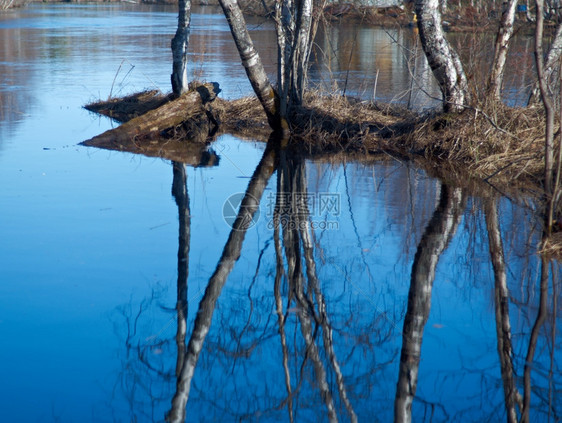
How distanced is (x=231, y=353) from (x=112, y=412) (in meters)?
0.85

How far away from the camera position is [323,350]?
160 inches

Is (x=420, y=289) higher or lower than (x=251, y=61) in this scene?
lower

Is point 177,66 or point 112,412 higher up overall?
point 177,66

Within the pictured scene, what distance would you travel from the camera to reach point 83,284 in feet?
16.2

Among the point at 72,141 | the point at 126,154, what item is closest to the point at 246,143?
the point at 126,154

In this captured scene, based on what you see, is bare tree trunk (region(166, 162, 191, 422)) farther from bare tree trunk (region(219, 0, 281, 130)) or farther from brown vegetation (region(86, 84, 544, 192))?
brown vegetation (region(86, 84, 544, 192))

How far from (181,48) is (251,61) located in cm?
182

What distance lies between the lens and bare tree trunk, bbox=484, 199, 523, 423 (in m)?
3.55

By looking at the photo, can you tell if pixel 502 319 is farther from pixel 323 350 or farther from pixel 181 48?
pixel 181 48

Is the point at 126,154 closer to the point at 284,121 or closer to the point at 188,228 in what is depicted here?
the point at 284,121

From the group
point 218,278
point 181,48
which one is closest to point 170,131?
point 181,48

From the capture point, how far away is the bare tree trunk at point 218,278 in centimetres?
378

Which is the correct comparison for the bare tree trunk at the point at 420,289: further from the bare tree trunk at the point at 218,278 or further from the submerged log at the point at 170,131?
the submerged log at the point at 170,131

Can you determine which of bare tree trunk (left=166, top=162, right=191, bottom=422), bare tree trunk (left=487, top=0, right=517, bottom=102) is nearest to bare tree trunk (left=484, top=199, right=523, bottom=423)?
bare tree trunk (left=166, top=162, right=191, bottom=422)
